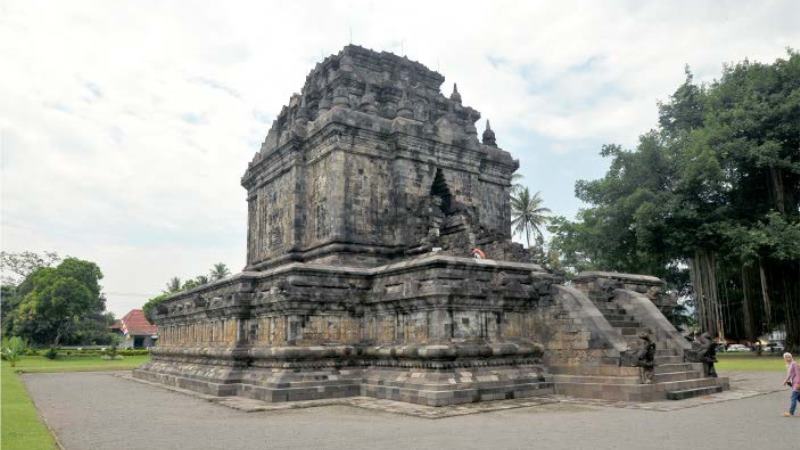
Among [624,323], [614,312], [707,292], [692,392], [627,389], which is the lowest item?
[692,392]

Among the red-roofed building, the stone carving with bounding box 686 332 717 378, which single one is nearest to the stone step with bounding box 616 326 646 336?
the stone carving with bounding box 686 332 717 378

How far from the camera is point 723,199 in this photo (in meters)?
29.7

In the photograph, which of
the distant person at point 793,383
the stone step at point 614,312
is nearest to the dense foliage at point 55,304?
the stone step at point 614,312

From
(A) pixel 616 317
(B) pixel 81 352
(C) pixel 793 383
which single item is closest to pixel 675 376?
(A) pixel 616 317

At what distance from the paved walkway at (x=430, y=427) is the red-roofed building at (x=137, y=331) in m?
64.2

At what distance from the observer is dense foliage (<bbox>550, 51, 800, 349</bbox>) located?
87.2 feet

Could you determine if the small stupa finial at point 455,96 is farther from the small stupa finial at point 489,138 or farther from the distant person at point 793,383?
the distant person at point 793,383

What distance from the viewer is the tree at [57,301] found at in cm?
5222

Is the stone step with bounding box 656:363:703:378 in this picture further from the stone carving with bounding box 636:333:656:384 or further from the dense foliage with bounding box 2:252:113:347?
the dense foliage with bounding box 2:252:113:347

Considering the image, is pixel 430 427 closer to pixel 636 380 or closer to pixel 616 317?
pixel 636 380

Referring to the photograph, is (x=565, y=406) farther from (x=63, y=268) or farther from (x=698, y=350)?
(x=63, y=268)

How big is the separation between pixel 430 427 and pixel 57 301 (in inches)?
2038

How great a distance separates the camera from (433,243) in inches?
688

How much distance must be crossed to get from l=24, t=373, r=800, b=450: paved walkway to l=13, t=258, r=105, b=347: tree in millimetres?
44765
